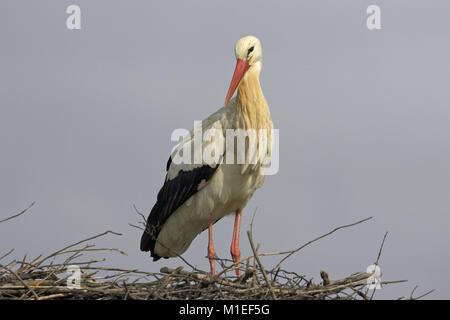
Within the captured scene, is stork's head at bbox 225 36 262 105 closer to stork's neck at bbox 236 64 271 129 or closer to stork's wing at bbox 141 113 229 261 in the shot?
stork's neck at bbox 236 64 271 129

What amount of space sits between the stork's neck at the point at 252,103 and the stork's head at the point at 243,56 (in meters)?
0.06

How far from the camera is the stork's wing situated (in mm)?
6465

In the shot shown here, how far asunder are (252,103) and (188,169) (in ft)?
2.60

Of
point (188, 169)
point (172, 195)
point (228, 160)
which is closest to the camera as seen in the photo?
point (228, 160)

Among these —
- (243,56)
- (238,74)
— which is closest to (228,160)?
(238,74)

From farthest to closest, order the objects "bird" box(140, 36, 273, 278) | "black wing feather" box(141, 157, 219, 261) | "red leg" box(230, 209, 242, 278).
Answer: "red leg" box(230, 209, 242, 278)
"black wing feather" box(141, 157, 219, 261)
"bird" box(140, 36, 273, 278)

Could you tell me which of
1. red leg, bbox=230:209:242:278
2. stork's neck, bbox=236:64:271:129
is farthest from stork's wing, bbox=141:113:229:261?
red leg, bbox=230:209:242:278

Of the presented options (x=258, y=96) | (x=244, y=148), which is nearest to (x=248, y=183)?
(x=244, y=148)

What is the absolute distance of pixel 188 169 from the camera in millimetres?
6672

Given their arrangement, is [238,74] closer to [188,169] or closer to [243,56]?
[243,56]

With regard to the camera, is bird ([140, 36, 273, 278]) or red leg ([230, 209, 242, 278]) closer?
bird ([140, 36, 273, 278])
